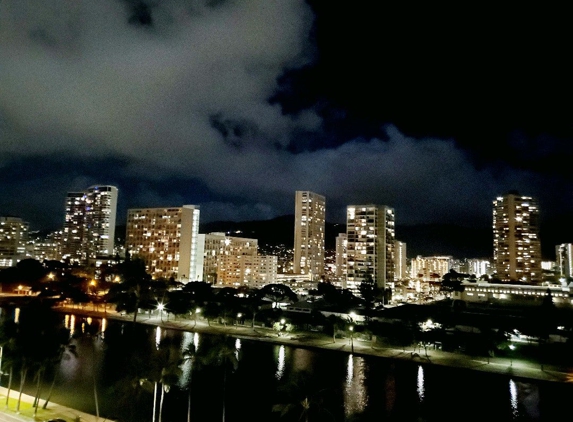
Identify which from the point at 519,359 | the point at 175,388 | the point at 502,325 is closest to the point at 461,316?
the point at 502,325

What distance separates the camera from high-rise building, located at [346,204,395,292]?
9750cm

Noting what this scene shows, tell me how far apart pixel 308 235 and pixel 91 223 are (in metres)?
69.1

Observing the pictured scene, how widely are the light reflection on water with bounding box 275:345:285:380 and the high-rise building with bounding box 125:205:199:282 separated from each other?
5786 cm

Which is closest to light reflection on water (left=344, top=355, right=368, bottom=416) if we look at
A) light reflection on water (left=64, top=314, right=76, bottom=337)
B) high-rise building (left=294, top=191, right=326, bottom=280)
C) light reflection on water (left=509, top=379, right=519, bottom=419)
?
light reflection on water (left=509, top=379, right=519, bottom=419)

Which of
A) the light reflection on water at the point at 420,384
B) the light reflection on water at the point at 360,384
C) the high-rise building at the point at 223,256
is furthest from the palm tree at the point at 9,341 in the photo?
the high-rise building at the point at 223,256

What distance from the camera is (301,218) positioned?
130 m

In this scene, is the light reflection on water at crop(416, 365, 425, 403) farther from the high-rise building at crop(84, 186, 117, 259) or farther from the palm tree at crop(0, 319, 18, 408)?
the high-rise building at crop(84, 186, 117, 259)

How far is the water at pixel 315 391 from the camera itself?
2206 cm

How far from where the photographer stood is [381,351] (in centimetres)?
3531

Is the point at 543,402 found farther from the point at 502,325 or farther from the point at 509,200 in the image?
the point at 509,200

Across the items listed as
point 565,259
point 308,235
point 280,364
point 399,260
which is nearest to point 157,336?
point 280,364

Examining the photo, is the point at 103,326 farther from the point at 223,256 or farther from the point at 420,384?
the point at 223,256

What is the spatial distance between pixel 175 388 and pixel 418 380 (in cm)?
1488

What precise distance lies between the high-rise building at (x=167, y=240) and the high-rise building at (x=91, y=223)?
47.0 metres
